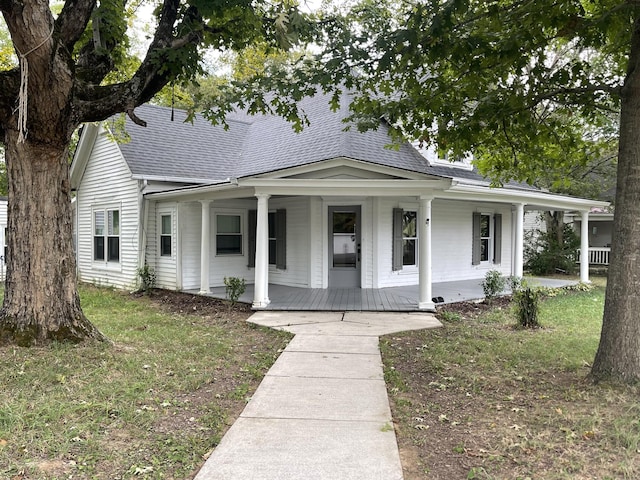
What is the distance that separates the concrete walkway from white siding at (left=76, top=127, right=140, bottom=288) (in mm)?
8630

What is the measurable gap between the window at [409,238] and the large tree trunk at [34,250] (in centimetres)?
884

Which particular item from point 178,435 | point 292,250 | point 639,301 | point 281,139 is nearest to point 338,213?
point 292,250

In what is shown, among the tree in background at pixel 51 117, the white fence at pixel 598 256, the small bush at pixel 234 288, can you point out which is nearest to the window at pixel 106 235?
the small bush at pixel 234 288

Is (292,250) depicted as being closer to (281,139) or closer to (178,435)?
(281,139)

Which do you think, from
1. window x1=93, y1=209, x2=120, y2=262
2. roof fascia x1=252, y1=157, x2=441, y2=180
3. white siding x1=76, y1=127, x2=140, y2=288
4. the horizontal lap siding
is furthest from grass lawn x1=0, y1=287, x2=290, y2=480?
window x1=93, y1=209, x2=120, y2=262

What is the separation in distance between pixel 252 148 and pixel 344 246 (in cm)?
538

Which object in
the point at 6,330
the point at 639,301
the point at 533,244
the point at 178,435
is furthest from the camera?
the point at 533,244

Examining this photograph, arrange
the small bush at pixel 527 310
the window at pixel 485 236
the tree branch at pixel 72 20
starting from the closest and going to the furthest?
the tree branch at pixel 72 20, the small bush at pixel 527 310, the window at pixel 485 236

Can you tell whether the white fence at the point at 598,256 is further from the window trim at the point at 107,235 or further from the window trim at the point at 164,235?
the window trim at the point at 107,235

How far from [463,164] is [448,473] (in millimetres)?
12101

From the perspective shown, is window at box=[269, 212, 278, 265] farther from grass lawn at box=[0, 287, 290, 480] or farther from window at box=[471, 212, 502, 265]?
window at box=[471, 212, 502, 265]

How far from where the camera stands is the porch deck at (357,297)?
392 inches

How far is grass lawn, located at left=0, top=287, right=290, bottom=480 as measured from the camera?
346cm

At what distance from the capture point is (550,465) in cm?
344
